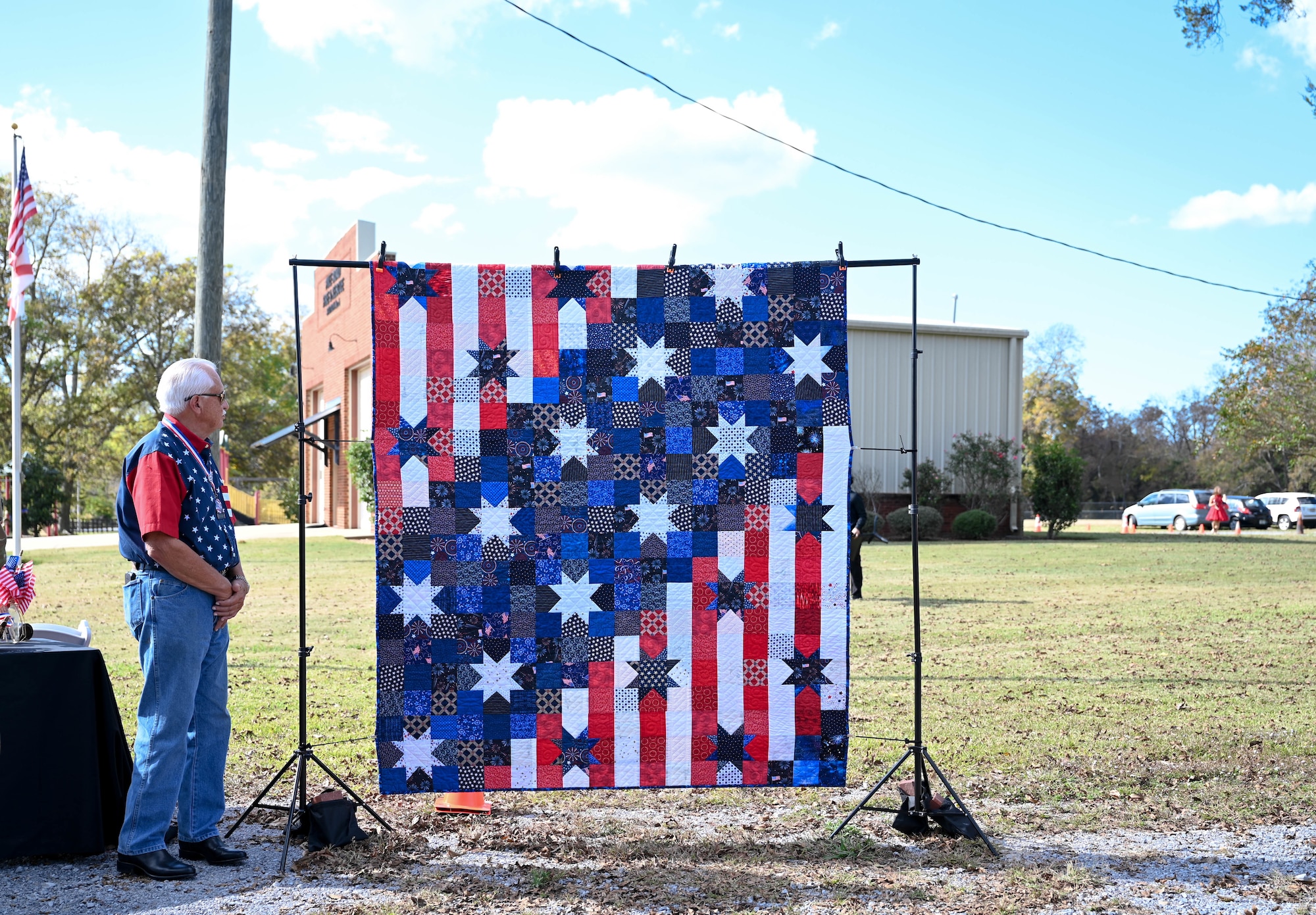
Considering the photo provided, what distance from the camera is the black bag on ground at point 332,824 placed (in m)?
4.34

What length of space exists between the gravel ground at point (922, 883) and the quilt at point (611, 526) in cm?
57

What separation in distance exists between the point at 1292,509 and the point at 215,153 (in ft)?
135

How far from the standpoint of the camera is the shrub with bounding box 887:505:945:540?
88.4 feet

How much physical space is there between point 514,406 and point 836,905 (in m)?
2.39

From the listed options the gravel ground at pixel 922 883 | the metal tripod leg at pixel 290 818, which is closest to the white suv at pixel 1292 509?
the gravel ground at pixel 922 883

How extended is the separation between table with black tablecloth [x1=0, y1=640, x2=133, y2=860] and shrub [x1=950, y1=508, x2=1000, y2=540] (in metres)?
25.6

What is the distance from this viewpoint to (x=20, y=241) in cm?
966

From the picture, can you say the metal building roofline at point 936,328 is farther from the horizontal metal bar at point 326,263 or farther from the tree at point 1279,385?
the horizontal metal bar at point 326,263

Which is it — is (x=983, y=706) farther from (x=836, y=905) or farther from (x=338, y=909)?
(x=338, y=909)

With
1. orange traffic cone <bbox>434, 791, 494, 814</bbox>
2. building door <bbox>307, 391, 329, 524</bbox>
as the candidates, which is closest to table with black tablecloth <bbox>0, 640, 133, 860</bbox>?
orange traffic cone <bbox>434, 791, 494, 814</bbox>

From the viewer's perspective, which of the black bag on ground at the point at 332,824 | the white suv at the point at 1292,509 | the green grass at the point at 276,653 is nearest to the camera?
the black bag on ground at the point at 332,824

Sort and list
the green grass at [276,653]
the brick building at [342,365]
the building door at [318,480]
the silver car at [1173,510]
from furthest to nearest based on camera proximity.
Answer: the building door at [318,480] < the silver car at [1173,510] < the brick building at [342,365] < the green grass at [276,653]

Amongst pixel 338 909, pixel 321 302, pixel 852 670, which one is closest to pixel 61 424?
pixel 321 302

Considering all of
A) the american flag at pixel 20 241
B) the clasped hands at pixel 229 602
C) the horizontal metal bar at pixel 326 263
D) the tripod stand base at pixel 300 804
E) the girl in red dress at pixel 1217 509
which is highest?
the american flag at pixel 20 241
